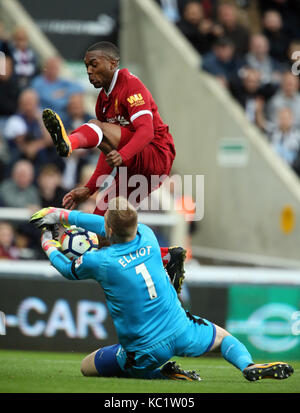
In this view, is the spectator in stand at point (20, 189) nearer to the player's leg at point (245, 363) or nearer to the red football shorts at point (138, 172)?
the red football shorts at point (138, 172)

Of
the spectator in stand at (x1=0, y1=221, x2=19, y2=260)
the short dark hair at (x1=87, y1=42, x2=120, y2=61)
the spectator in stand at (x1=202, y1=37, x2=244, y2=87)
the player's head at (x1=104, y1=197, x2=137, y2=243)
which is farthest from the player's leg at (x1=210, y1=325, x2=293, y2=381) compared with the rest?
the spectator in stand at (x1=202, y1=37, x2=244, y2=87)

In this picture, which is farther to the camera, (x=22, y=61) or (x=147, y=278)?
(x=22, y=61)

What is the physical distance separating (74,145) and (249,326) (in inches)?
161

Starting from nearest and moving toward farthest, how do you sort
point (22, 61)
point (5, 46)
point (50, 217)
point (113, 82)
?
1. point (50, 217)
2. point (113, 82)
3. point (5, 46)
4. point (22, 61)

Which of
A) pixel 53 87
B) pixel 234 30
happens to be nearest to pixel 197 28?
pixel 234 30

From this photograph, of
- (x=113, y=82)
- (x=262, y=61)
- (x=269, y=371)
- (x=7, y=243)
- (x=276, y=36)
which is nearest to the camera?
(x=269, y=371)

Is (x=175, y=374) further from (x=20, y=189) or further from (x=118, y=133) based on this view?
(x=20, y=189)

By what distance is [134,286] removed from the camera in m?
6.00

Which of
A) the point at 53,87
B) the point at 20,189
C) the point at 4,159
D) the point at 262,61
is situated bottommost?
the point at 20,189

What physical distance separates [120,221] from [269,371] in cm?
147

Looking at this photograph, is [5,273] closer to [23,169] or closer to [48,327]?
[48,327]

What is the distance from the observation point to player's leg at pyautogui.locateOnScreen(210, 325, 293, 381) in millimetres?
5785

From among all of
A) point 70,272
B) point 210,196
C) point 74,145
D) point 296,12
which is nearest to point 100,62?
point 74,145

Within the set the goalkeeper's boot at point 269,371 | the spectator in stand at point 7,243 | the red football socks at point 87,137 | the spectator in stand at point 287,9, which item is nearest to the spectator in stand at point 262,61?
the spectator in stand at point 287,9
